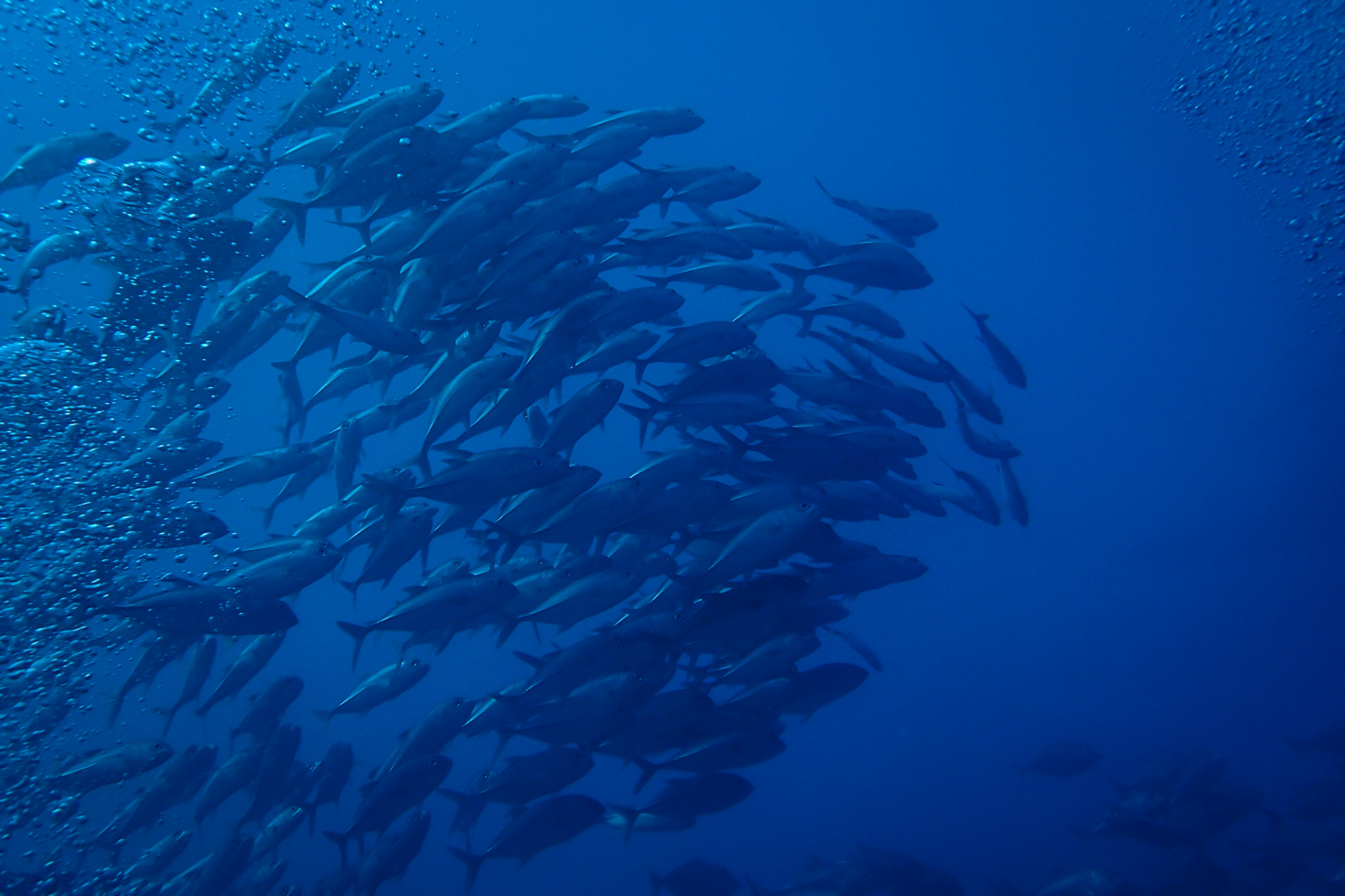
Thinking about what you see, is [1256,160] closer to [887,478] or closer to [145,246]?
[887,478]

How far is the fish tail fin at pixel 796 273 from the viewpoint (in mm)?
5723

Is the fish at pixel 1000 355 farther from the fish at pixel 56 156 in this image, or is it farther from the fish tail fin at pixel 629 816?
the fish at pixel 56 156

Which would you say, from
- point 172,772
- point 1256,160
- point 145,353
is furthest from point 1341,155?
point 172,772

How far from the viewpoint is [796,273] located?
19.0ft

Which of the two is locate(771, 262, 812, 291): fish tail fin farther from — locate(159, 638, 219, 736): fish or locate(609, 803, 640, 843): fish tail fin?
locate(159, 638, 219, 736): fish

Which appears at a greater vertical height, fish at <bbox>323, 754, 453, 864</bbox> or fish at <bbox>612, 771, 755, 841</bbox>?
fish at <bbox>612, 771, 755, 841</bbox>

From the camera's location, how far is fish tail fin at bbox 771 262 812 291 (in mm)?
5723

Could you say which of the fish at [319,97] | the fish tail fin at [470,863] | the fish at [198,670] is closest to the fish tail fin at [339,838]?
the fish tail fin at [470,863]

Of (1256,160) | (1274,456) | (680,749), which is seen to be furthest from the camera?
(1274,456)

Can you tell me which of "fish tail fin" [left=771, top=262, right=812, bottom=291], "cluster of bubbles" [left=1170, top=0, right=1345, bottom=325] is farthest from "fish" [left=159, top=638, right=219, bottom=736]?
"cluster of bubbles" [left=1170, top=0, right=1345, bottom=325]

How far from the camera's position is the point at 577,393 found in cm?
458

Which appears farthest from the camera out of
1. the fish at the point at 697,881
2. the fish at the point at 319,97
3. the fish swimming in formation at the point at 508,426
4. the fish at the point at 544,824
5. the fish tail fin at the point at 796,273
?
the fish at the point at 697,881

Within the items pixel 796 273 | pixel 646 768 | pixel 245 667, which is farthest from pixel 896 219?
pixel 245 667

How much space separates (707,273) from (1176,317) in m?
24.2
